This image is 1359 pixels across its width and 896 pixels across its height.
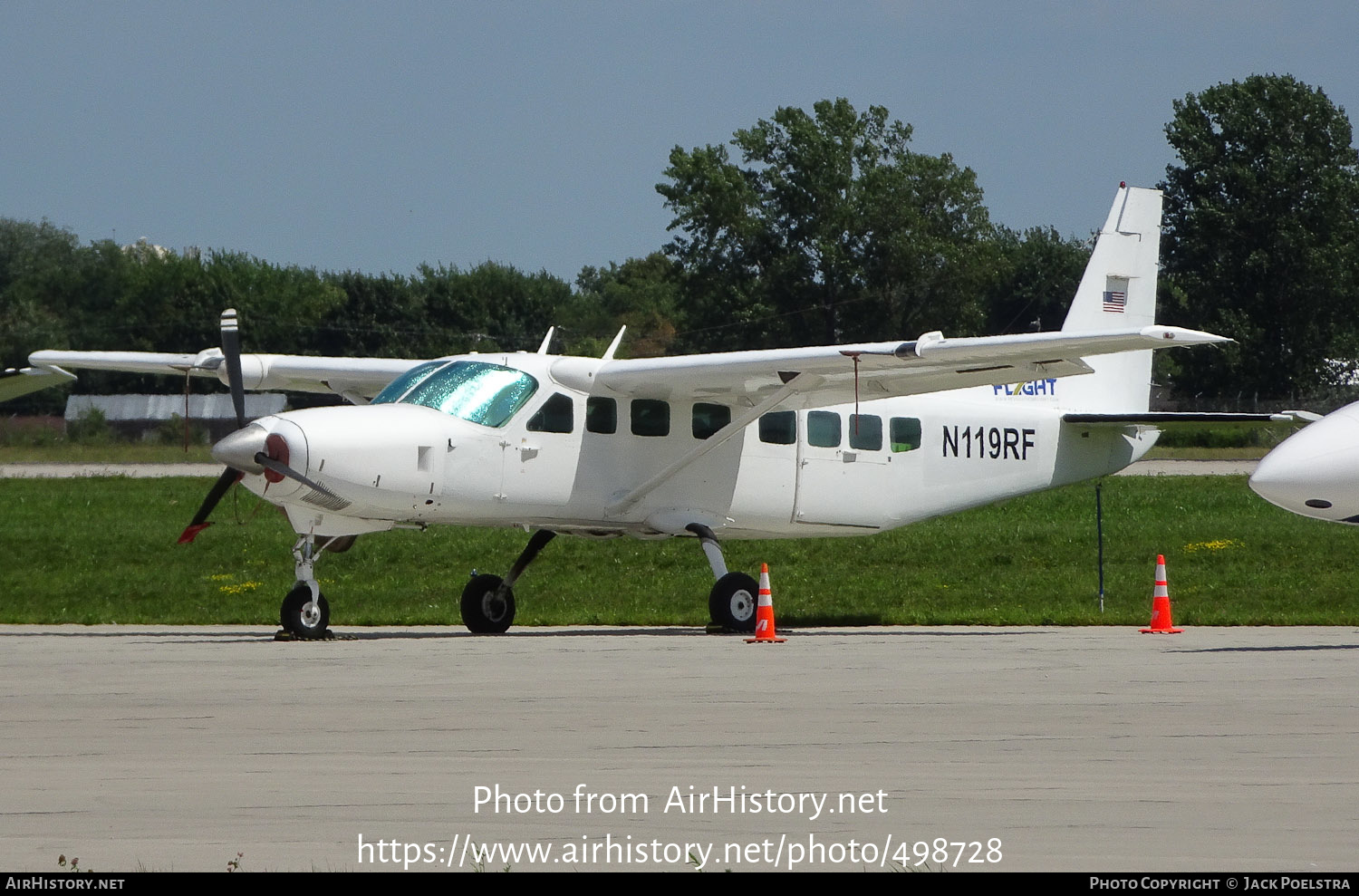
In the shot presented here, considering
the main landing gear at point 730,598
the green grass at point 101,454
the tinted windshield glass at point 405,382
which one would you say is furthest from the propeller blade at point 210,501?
the green grass at point 101,454

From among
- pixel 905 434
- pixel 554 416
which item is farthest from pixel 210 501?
pixel 905 434

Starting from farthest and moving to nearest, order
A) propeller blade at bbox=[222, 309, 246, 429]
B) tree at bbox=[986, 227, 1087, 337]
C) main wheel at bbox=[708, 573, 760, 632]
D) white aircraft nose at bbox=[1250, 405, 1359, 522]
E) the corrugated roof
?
1. tree at bbox=[986, 227, 1087, 337]
2. the corrugated roof
3. main wheel at bbox=[708, 573, 760, 632]
4. propeller blade at bbox=[222, 309, 246, 429]
5. white aircraft nose at bbox=[1250, 405, 1359, 522]

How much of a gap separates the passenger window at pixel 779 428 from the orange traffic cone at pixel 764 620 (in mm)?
2675

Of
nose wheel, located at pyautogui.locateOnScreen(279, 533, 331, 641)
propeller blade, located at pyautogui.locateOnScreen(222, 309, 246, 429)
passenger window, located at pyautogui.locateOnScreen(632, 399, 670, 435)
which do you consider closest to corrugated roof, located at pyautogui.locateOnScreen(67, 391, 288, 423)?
propeller blade, located at pyautogui.locateOnScreen(222, 309, 246, 429)

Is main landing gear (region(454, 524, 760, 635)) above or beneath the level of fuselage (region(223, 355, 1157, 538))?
beneath

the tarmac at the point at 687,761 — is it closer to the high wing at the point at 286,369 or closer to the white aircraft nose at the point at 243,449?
the white aircraft nose at the point at 243,449

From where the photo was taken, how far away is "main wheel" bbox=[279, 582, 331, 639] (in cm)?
1697

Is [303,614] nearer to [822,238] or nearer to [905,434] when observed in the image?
[905,434]

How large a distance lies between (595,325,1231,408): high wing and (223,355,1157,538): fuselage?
0.41 meters

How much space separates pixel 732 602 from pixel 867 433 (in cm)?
308

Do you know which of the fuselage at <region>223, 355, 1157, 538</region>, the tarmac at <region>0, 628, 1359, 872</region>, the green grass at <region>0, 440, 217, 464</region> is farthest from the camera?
the green grass at <region>0, 440, 217, 464</region>

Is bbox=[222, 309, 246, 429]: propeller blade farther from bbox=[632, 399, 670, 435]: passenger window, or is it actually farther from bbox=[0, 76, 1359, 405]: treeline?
bbox=[0, 76, 1359, 405]: treeline

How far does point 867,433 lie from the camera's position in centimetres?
2058

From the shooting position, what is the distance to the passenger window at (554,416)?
18125 mm
